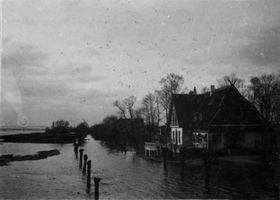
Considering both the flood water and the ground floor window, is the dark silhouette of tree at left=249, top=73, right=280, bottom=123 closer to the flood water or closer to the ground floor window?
the ground floor window

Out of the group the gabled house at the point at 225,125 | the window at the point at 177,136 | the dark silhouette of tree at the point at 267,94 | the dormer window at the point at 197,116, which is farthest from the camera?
the dark silhouette of tree at the point at 267,94

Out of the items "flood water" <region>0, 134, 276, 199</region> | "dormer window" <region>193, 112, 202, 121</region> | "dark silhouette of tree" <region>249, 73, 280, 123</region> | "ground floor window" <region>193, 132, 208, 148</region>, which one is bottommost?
"flood water" <region>0, 134, 276, 199</region>

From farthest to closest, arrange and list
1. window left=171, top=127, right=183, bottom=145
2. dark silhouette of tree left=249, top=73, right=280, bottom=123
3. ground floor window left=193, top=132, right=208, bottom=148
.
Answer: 1. dark silhouette of tree left=249, top=73, right=280, bottom=123
2. window left=171, top=127, right=183, bottom=145
3. ground floor window left=193, top=132, right=208, bottom=148

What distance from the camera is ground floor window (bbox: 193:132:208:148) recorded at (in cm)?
3684

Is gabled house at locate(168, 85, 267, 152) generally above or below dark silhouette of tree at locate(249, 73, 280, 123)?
below

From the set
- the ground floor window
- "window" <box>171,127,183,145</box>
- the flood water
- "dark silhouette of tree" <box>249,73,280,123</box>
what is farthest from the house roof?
"dark silhouette of tree" <box>249,73,280,123</box>

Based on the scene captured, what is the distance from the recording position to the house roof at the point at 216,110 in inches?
1406

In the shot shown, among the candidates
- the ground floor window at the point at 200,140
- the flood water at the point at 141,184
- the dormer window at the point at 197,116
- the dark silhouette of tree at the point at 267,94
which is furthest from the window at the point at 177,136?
the dark silhouette of tree at the point at 267,94

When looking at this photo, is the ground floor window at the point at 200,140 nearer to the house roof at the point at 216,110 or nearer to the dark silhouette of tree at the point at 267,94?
the house roof at the point at 216,110

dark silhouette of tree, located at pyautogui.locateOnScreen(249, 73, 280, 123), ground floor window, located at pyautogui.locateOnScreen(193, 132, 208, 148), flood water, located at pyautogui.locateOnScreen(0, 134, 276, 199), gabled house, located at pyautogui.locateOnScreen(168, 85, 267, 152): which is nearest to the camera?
flood water, located at pyautogui.locateOnScreen(0, 134, 276, 199)

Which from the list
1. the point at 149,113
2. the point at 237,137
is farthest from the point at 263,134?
Result: the point at 149,113

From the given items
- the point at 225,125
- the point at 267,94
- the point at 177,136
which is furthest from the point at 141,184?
the point at 267,94

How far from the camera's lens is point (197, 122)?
134 ft

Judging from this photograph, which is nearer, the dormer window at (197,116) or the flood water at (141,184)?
the flood water at (141,184)
